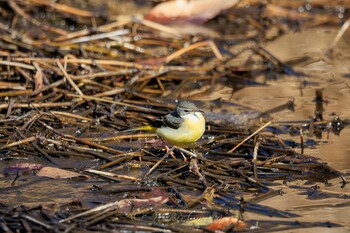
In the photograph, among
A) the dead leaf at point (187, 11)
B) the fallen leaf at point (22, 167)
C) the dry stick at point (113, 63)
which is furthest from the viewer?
the dead leaf at point (187, 11)

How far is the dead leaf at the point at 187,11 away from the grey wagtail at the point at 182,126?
3861 mm

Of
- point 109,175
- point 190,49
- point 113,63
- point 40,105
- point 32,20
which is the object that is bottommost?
point 109,175

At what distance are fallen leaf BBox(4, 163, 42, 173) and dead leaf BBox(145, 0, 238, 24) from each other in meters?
4.64

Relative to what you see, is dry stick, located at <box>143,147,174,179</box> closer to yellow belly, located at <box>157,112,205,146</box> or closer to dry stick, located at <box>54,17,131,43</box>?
yellow belly, located at <box>157,112,205,146</box>

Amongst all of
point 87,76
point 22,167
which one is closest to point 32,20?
point 87,76

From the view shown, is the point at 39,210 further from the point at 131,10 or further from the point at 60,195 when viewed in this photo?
the point at 131,10

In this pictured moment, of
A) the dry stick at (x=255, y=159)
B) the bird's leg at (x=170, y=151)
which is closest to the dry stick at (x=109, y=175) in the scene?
the bird's leg at (x=170, y=151)

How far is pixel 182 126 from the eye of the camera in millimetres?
6379

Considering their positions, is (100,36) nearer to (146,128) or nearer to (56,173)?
(146,128)

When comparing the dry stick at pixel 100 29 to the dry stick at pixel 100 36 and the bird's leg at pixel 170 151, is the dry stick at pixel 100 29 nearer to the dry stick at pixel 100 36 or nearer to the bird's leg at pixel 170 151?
the dry stick at pixel 100 36

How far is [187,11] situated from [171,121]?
412 centimetres

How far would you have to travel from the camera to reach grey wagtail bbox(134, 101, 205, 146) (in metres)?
6.33

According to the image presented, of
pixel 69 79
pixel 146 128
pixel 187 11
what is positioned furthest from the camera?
pixel 187 11

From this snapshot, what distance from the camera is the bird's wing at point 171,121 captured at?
6470 mm
